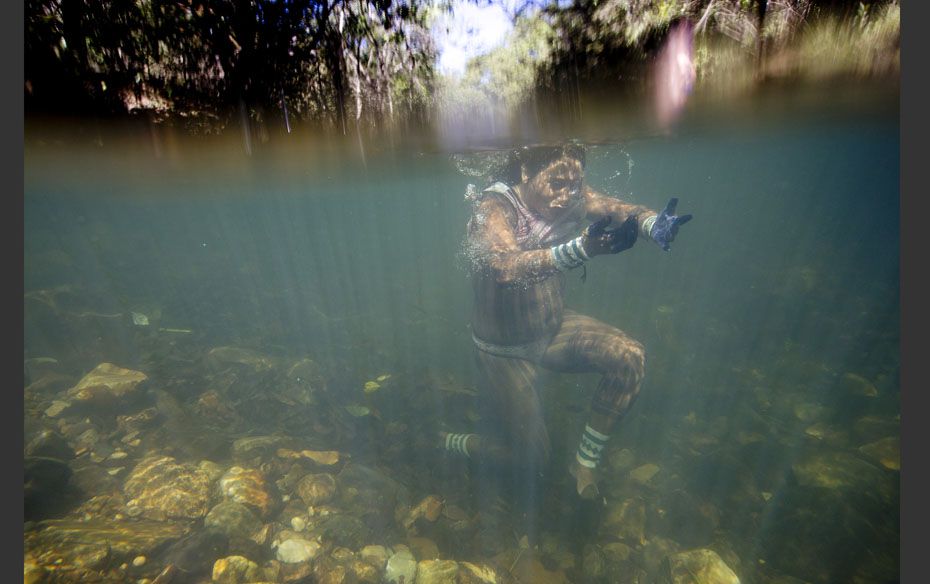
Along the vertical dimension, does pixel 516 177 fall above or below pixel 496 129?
below

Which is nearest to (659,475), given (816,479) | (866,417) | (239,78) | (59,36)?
(816,479)

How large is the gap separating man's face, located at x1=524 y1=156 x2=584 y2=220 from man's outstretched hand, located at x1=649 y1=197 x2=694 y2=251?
1.35 m

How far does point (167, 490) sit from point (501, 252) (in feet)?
17.6

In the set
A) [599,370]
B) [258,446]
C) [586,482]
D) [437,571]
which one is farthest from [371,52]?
[258,446]

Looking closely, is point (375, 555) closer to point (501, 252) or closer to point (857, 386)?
point (501, 252)

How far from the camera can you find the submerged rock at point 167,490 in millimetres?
4434

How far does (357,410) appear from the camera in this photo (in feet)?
25.6

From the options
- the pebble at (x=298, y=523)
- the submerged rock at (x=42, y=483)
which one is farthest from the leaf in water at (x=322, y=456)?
the submerged rock at (x=42, y=483)

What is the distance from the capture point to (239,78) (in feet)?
13.8

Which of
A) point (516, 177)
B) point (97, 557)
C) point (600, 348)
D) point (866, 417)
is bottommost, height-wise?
point (866, 417)

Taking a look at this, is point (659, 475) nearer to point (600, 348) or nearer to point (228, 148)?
point (600, 348)

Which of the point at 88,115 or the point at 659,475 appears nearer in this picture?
the point at 88,115

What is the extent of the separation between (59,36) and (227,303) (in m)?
14.5

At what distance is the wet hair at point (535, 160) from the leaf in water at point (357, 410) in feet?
18.4
